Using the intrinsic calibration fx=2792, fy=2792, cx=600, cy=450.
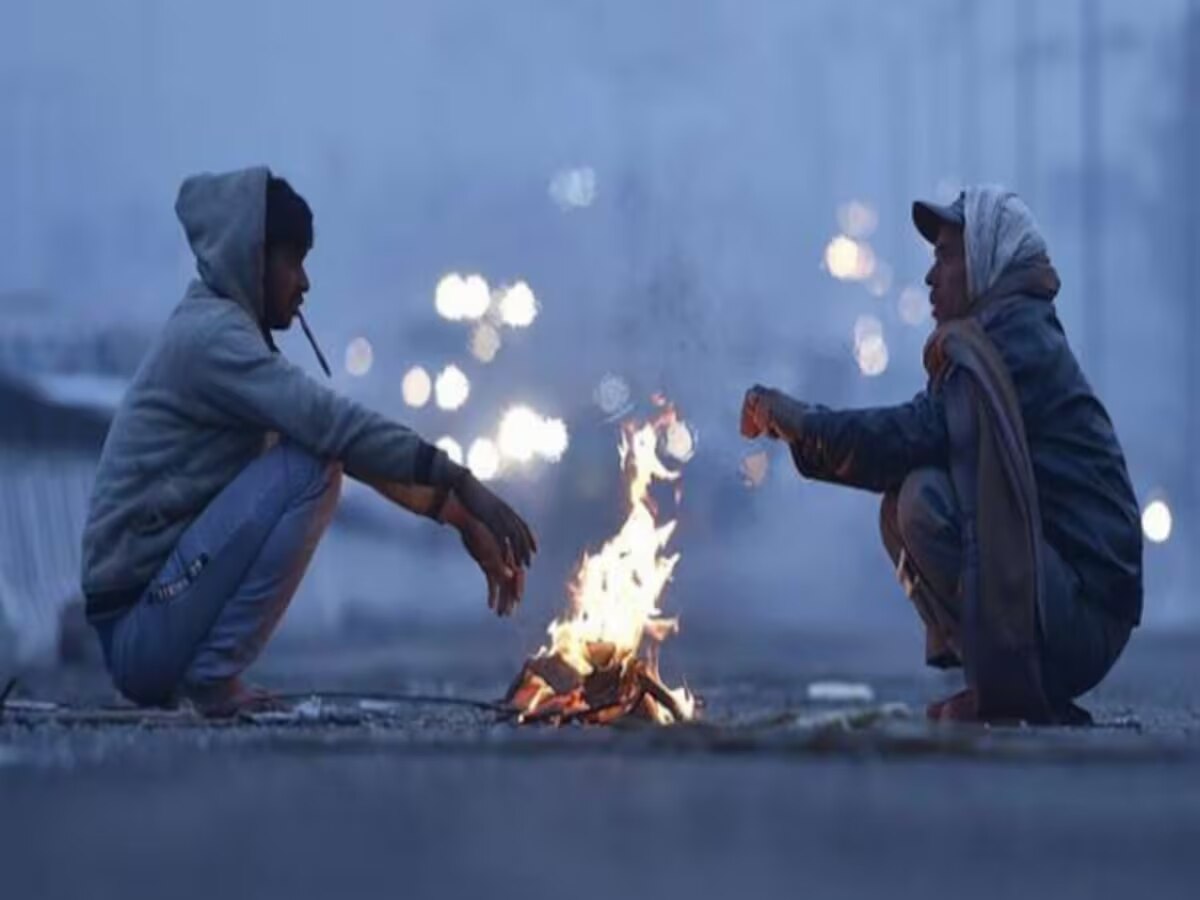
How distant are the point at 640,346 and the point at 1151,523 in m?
18.6

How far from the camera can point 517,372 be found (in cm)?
1639

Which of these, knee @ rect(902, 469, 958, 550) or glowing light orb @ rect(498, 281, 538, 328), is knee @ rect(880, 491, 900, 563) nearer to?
knee @ rect(902, 469, 958, 550)

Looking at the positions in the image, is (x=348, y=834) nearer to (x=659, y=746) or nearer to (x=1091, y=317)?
(x=659, y=746)

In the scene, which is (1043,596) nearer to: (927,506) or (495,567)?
(927,506)

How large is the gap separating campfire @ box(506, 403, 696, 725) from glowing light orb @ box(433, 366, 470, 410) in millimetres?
11194

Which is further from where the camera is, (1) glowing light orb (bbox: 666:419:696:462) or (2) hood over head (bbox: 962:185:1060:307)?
(1) glowing light orb (bbox: 666:419:696:462)

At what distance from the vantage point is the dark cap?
7.49 metres

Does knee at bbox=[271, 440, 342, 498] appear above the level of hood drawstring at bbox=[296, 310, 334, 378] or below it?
below

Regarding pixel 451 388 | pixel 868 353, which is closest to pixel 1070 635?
pixel 868 353

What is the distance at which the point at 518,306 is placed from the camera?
1423 centimetres

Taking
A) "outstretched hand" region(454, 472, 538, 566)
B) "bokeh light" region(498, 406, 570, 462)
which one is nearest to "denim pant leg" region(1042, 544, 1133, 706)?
"outstretched hand" region(454, 472, 538, 566)

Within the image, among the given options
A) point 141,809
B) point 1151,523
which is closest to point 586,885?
point 141,809

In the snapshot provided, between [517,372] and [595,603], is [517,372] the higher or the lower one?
the higher one

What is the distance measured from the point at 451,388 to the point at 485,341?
5.92 meters
